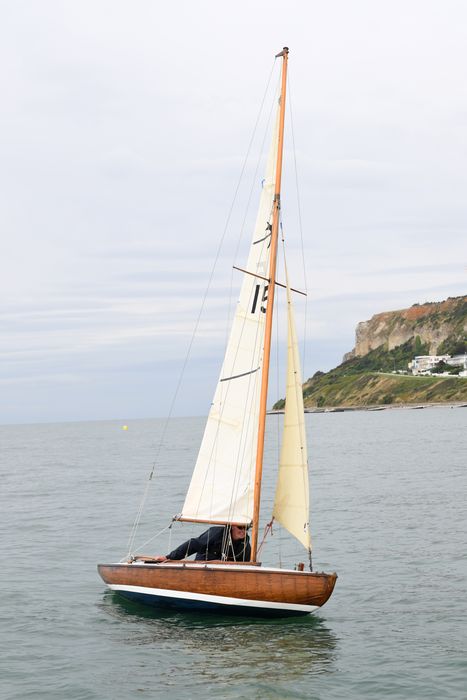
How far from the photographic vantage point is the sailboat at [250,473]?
2077 cm

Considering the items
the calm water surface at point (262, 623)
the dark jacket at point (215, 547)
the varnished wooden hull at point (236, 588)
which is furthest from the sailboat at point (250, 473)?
the calm water surface at point (262, 623)

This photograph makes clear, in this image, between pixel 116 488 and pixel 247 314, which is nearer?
pixel 247 314

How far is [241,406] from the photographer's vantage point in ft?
74.4

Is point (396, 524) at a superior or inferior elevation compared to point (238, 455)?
inferior

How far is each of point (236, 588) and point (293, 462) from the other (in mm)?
3577

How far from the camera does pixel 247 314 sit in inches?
882

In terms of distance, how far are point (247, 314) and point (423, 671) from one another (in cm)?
998

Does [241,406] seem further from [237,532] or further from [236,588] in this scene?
[236,588]

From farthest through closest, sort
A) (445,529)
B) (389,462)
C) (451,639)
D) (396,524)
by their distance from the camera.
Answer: (389,462)
(396,524)
(445,529)
(451,639)

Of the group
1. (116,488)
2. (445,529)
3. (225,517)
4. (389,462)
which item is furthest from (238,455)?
(389,462)

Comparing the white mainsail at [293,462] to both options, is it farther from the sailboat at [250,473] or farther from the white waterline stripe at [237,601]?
the white waterline stripe at [237,601]

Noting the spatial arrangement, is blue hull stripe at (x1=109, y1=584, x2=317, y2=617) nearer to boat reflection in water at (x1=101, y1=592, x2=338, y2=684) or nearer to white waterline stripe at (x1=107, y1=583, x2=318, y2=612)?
white waterline stripe at (x1=107, y1=583, x2=318, y2=612)

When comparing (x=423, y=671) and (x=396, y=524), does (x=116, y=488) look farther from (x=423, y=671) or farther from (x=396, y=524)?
(x=423, y=671)

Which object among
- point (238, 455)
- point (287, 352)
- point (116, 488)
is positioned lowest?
point (116, 488)
